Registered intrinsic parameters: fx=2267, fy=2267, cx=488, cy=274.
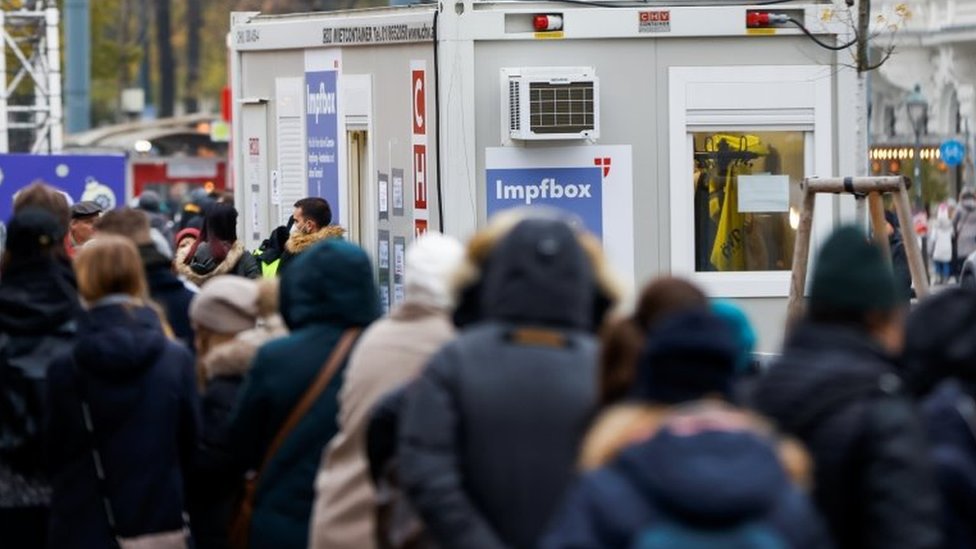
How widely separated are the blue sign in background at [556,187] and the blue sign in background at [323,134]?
218 cm

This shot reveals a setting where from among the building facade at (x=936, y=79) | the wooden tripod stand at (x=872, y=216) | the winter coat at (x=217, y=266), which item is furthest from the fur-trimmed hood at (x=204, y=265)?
the building facade at (x=936, y=79)

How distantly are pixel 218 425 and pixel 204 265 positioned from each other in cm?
589

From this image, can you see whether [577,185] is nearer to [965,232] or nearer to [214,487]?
[214,487]

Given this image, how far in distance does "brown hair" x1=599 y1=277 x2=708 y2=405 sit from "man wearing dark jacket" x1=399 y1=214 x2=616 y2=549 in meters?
0.15

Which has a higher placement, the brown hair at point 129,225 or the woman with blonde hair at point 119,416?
the brown hair at point 129,225

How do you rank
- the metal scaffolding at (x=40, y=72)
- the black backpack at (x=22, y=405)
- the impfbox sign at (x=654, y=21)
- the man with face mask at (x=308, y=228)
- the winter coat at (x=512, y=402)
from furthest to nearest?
the metal scaffolding at (x=40, y=72) → the man with face mask at (x=308, y=228) → the impfbox sign at (x=654, y=21) → the black backpack at (x=22, y=405) → the winter coat at (x=512, y=402)

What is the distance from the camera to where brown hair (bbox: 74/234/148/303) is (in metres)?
7.59

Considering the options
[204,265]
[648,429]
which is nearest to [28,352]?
[648,429]

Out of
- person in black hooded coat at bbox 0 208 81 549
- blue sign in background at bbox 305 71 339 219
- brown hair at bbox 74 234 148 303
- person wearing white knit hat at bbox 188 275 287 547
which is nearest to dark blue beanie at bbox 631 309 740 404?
person wearing white knit hat at bbox 188 275 287 547

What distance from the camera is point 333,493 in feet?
22.1

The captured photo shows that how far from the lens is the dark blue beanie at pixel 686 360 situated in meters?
4.64

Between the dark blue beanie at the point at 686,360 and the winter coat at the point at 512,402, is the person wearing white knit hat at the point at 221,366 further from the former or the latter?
the dark blue beanie at the point at 686,360

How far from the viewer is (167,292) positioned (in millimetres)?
9078

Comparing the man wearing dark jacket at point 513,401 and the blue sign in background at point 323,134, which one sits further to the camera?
the blue sign in background at point 323,134
